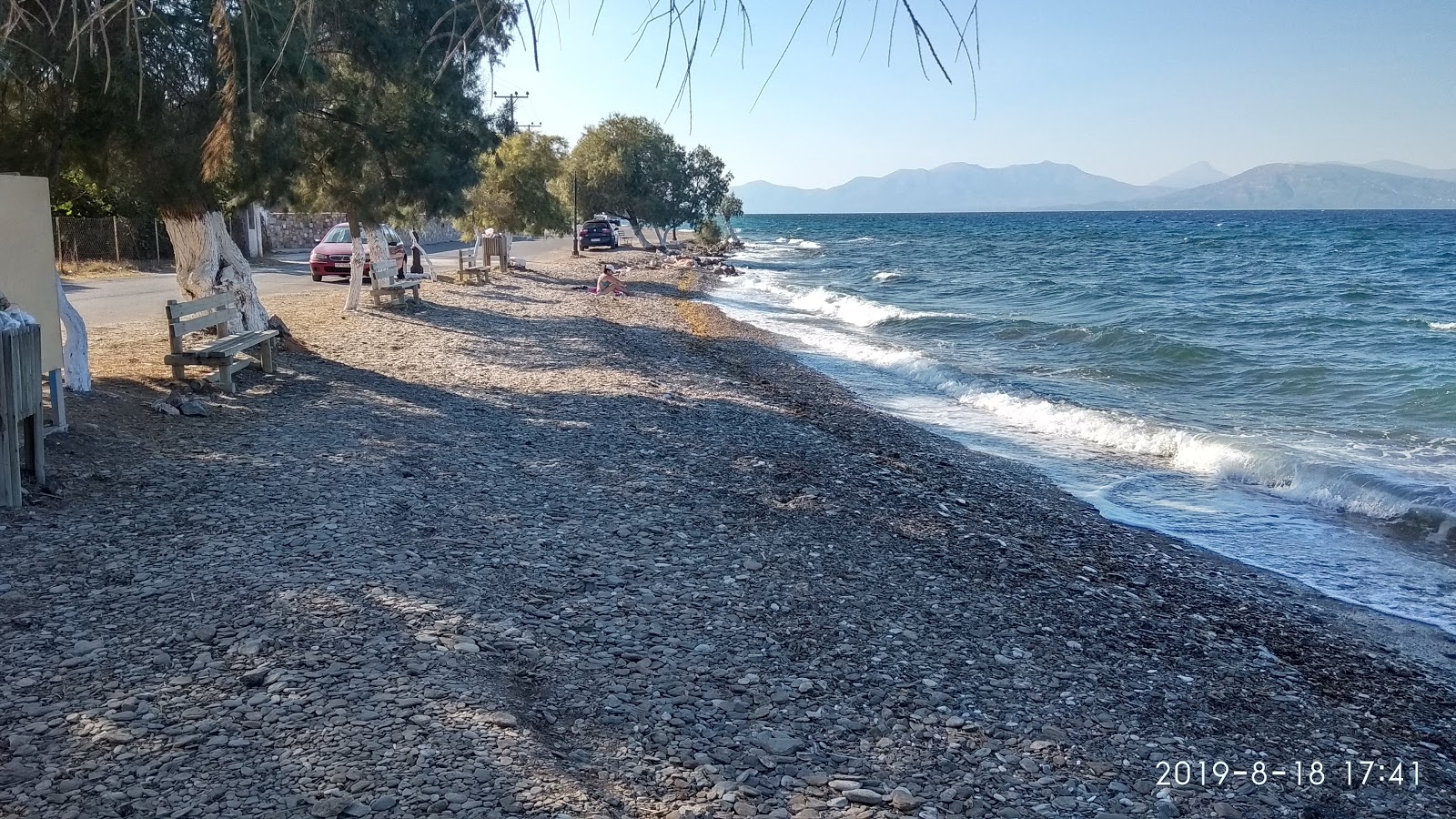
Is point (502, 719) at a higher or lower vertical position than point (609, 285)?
lower

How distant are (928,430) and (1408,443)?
5.73 meters

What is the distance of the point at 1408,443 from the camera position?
39.2ft

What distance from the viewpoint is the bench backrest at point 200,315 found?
31.6 feet

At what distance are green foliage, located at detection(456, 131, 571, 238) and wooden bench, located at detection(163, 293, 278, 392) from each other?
62.6 feet

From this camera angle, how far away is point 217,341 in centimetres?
1051

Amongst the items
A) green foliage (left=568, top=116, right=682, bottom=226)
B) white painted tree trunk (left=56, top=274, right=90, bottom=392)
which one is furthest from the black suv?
white painted tree trunk (left=56, top=274, right=90, bottom=392)

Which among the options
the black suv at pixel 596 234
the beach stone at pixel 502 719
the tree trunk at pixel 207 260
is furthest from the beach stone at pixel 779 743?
the black suv at pixel 596 234

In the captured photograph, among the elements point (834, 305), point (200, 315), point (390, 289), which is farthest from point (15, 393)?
point (834, 305)

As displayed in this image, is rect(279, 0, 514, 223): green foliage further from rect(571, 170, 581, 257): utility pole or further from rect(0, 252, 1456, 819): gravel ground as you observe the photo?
rect(571, 170, 581, 257): utility pole

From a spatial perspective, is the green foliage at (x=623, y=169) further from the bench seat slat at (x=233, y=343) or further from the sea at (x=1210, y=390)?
the bench seat slat at (x=233, y=343)

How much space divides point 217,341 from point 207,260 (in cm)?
160

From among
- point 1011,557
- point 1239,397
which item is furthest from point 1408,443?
point 1011,557

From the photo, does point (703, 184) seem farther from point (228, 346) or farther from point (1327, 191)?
point (1327, 191)

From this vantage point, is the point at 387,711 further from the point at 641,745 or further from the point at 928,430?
the point at 928,430
